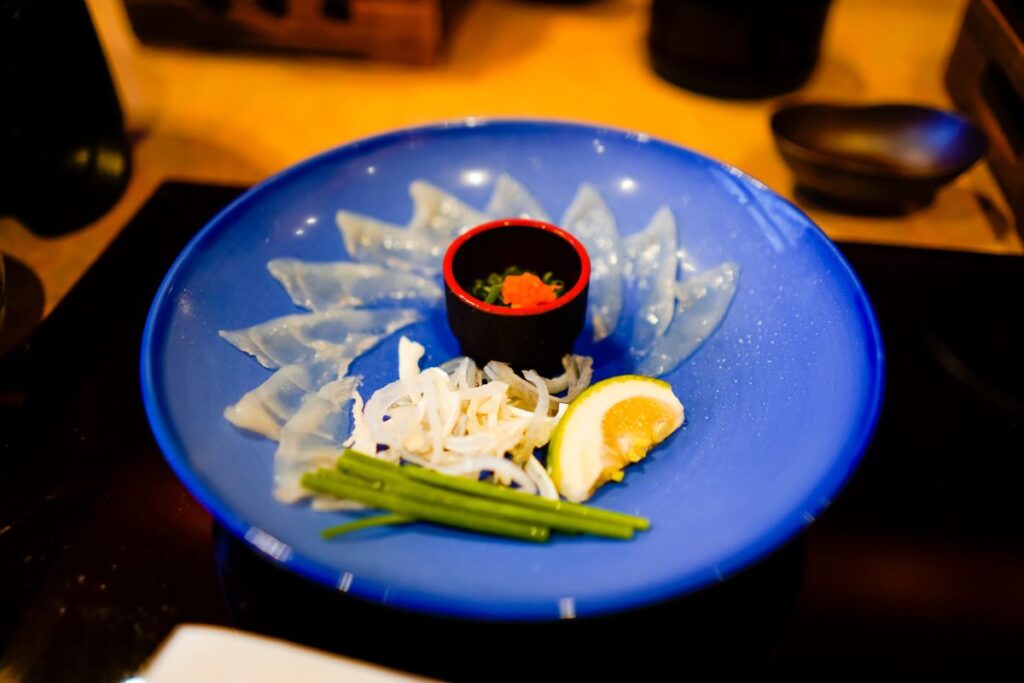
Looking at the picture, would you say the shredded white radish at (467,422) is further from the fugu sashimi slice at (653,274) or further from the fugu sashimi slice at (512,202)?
the fugu sashimi slice at (512,202)

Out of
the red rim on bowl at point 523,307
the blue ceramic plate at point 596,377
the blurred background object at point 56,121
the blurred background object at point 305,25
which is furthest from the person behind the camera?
the blurred background object at point 305,25

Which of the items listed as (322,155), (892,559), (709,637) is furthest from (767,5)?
(709,637)

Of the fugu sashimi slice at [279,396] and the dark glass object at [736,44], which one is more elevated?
the dark glass object at [736,44]

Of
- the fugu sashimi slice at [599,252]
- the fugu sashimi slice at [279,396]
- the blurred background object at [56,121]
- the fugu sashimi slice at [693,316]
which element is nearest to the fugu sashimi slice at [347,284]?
the fugu sashimi slice at [279,396]

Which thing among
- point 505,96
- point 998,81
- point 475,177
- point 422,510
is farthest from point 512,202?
point 998,81

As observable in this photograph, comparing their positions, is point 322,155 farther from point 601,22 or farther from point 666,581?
point 601,22

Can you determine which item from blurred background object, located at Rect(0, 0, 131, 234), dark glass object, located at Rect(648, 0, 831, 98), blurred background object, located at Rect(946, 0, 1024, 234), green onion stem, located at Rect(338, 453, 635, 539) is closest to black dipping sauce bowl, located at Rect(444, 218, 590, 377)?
green onion stem, located at Rect(338, 453, 635, 539)

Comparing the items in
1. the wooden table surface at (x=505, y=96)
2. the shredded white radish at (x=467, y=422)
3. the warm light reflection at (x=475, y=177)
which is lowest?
the wooden table surface at (x=505, y=96)
